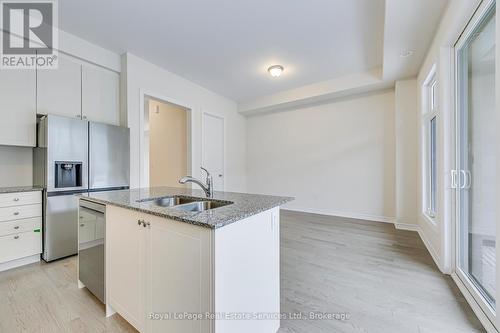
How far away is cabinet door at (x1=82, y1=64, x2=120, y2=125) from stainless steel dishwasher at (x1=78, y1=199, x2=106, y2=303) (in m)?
1.82

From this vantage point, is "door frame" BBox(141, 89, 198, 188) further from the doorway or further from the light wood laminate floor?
the light wood laminate floor

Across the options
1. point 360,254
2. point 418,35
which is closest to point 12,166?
point 360,254

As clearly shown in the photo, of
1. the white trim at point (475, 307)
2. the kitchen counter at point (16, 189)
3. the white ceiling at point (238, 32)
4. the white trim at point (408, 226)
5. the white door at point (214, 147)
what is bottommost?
the white trim at point (475, 307)

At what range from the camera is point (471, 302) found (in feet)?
5.77

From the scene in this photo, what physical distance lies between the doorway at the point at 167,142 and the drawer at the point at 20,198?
199cm

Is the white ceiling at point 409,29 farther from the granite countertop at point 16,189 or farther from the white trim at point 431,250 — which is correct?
the granite countertop at point 16,189

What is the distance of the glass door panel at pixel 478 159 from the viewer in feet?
5.42

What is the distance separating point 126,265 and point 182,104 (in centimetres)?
330

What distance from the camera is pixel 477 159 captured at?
1874mm

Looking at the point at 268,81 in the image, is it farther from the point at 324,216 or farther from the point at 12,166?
the point at 12,166

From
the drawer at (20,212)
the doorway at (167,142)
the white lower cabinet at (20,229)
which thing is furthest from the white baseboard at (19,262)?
the doorway at (167,142)

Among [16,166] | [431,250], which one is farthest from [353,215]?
[16,166]

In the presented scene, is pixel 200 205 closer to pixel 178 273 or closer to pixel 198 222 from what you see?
pixel 178 273

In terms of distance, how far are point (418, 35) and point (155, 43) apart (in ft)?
10.8
